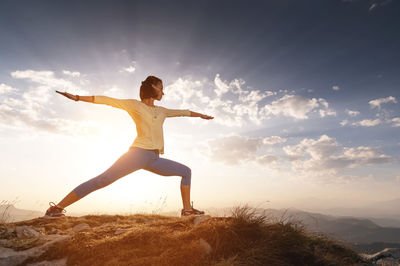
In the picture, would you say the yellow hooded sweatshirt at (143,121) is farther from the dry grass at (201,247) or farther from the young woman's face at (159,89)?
the dry grass at (201,247)

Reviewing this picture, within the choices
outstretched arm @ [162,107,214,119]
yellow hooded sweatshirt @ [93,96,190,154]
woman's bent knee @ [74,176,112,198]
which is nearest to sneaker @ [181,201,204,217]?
yellow hooded sweatshirt @ [93,96,190,154]

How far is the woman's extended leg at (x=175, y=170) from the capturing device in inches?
196

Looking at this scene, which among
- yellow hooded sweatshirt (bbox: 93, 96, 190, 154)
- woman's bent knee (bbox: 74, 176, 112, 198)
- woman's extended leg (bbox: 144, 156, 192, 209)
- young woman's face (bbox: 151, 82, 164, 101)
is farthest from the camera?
young woman's face (bbox: 151, 82, 164, 101)

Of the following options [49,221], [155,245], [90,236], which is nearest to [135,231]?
[155,245]

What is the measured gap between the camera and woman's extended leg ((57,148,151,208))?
14.8 ft

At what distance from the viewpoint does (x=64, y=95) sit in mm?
4398

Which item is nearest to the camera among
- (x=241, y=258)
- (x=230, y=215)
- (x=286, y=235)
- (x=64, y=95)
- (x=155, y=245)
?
(x=241, y=258)

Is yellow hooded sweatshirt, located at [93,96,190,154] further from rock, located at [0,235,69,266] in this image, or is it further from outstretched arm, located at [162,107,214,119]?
rock, located at [0,235,69,266]

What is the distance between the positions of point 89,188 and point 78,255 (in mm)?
1685

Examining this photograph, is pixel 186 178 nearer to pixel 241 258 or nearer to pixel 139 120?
pixel 139 120

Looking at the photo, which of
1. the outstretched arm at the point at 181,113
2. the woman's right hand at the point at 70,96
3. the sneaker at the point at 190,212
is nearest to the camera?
the woman's right hand at the point at 70,96

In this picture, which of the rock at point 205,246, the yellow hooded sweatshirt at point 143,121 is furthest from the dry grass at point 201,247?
the yellow hooded sweatshirt at point 143,121

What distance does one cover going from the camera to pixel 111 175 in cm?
454

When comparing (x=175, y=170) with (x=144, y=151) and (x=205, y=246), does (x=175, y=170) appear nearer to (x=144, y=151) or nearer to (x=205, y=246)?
(x=144, y=151)
